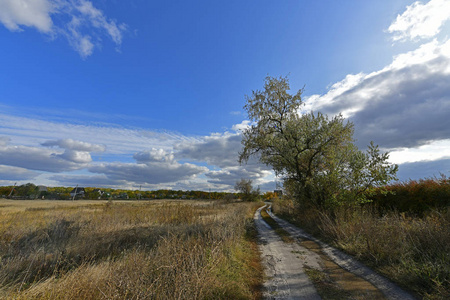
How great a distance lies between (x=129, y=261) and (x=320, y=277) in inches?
228

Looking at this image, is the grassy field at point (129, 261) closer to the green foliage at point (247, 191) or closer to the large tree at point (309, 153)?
the large tree at point (309, 153)

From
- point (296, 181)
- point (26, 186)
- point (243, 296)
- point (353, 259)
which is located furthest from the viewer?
point (26, 186)

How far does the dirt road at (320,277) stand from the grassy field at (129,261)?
26.1 inches

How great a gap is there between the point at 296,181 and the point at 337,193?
414 cm

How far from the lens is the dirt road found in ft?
17.5

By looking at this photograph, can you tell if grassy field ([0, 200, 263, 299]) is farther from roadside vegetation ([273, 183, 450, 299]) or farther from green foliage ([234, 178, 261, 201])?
green foliage ([234, 178, 261, 201])

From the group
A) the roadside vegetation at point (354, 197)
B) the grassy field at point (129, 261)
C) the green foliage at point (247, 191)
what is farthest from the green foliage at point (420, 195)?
the green foliage at point (247, 191)

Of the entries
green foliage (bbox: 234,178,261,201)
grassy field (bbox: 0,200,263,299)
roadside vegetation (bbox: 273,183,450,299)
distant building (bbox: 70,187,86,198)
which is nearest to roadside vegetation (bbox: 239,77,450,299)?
roadside vegetation (bbox: 273,183,450,299)

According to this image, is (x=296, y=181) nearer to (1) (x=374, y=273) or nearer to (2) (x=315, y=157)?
(2) (x=315, y=157)

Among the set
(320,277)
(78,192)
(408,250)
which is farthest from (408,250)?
(78,192)

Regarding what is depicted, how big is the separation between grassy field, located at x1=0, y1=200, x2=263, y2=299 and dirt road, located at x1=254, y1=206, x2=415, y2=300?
663mm

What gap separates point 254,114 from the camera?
1972 cm

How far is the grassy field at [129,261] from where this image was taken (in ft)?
13.3

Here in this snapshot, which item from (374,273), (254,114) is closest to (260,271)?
(374,273)
